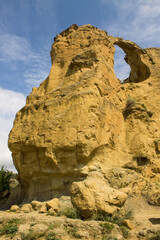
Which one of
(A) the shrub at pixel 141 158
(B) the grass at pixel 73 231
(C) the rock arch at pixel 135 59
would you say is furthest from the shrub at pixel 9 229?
(C) the rock arch at pixel 135 59

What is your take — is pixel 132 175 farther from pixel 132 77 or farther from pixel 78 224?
pixel 132 77

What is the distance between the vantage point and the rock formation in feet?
26.9

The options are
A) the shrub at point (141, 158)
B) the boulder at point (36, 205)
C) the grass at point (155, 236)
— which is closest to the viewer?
the grass at point (155, 236)

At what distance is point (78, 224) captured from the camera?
17.2ft

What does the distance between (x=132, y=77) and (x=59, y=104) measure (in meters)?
8.64

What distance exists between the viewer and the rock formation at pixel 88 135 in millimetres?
8195

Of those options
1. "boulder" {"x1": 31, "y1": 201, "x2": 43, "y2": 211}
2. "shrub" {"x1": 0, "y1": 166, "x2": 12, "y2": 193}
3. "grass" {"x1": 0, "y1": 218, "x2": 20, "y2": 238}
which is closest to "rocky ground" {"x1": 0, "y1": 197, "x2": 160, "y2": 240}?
"grass" {"x1": 0, "y1": 218, "x2": 20, "y2": 238}

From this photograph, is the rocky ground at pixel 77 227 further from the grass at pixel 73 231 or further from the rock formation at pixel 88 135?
the rock formation at pixel 88 135

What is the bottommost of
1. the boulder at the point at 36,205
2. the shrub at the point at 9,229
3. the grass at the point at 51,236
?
the grass at the point at 51,236

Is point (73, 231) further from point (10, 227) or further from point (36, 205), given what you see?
point (36, 205)

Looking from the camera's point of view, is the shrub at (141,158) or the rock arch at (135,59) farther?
the rock arch at (135,59)

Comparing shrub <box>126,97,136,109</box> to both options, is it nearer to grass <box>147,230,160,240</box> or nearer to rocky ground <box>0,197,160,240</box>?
rocky ground <box>0,197,160,240</box>

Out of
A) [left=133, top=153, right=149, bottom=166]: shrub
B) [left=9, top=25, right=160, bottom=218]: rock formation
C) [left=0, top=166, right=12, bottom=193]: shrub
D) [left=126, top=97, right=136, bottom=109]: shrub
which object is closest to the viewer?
[left=9, top=25, right=160, bottom=218]: rock formation

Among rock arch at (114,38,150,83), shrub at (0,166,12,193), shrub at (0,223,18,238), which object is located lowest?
shrub at (0,223,18,238)
